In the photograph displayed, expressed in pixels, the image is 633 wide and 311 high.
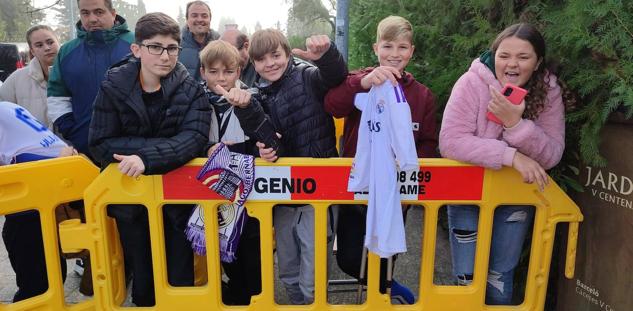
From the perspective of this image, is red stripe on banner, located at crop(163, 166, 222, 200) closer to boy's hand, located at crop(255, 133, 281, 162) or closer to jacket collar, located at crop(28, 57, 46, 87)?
boy's hand, located at crop(255, 133, 281, 162)

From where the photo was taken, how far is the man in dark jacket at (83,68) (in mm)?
3365

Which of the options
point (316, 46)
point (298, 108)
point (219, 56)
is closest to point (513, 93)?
point (316, 46)

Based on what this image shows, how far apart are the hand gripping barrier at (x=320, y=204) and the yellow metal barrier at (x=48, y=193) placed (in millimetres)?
57

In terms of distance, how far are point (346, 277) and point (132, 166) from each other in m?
2.01

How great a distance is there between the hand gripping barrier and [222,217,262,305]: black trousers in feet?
1.00

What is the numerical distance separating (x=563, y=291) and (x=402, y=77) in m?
1.55

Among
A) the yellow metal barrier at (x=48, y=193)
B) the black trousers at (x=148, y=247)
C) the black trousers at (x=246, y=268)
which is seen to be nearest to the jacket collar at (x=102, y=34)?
the yellow metal barrier at (x=48, y=193)

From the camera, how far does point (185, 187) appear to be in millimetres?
2430

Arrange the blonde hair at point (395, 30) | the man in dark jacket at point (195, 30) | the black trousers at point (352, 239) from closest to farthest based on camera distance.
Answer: the blonde hair at point (395, 30) < the black trousers at point (352, 239) < the man in dark jacket at point (195, 30)

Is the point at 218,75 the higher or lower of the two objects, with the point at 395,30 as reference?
lower

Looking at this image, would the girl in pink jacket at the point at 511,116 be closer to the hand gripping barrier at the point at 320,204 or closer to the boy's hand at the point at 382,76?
the hand gripping barrier at the point at 320,204

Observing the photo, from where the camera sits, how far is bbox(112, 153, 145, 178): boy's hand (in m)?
2.32

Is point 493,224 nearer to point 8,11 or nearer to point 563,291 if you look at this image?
point 563,291

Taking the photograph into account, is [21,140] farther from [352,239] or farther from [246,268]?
[352,239]
